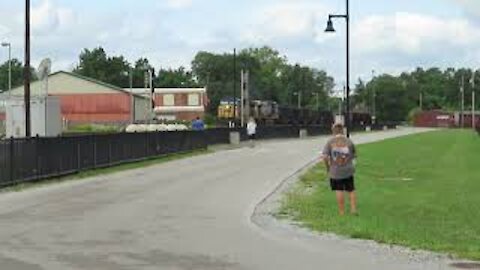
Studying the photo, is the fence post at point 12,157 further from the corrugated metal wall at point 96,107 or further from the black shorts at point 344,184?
the corrugated metal wall at point 96,107

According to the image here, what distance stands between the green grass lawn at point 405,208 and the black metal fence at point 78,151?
6.92 metres

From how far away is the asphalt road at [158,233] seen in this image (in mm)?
11867

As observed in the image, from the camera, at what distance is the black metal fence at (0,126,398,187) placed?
82.1 feet

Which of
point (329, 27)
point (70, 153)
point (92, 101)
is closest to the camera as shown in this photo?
point (70, 153)

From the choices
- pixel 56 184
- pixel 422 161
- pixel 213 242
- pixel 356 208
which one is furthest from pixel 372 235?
pixel 422 161

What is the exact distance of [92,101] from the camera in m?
129

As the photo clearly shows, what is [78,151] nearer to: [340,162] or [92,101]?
[340,162]

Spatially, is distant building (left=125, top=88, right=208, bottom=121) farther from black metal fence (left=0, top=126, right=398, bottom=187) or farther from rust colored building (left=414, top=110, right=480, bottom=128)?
black metal fence (left=0, top=126, right=398, bottom=187)

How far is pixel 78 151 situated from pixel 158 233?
1543cm

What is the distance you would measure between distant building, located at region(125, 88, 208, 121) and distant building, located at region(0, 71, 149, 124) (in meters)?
13.5

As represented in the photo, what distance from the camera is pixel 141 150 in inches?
1495

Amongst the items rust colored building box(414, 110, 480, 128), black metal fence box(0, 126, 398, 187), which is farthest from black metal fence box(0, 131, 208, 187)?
rust colored building box(414, 110, 480, 128)

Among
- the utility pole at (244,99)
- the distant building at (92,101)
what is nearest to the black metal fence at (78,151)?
the utility pole at (244,99)

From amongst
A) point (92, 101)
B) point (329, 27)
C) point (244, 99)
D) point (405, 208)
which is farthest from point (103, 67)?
point (405, 208)
